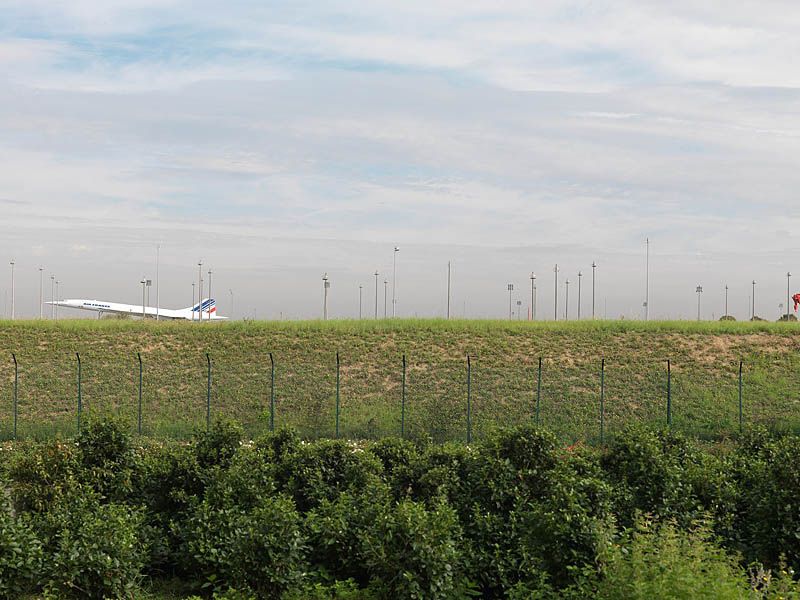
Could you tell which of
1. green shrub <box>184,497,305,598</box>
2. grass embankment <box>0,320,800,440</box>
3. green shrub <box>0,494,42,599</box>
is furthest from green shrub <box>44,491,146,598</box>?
grass embankment <box>0,320,800,440</box>

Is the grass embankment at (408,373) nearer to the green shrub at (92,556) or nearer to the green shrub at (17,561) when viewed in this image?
the green shrub at (92,556)

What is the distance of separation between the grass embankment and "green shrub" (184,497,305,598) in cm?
1700

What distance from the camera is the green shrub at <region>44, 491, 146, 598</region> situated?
30.1 feet

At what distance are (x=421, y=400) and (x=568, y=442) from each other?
24.1 ft

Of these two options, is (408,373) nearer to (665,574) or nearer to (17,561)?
(17,561)

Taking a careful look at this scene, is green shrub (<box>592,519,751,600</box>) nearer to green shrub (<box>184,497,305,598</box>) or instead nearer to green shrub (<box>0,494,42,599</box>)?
green shrub (<box>184,497,305,598</box>)

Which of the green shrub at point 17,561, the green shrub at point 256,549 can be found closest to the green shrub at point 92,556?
the green shrub at point 17,561

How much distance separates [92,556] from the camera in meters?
9.20

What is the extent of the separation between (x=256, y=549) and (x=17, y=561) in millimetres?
2707

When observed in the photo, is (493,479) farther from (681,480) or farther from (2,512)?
(2,512)

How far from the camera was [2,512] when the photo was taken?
10086 mm

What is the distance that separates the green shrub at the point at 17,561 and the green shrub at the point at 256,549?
1719 mm

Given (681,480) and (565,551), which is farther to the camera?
(681,480)

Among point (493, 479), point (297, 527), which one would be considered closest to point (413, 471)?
point (493, 479)
